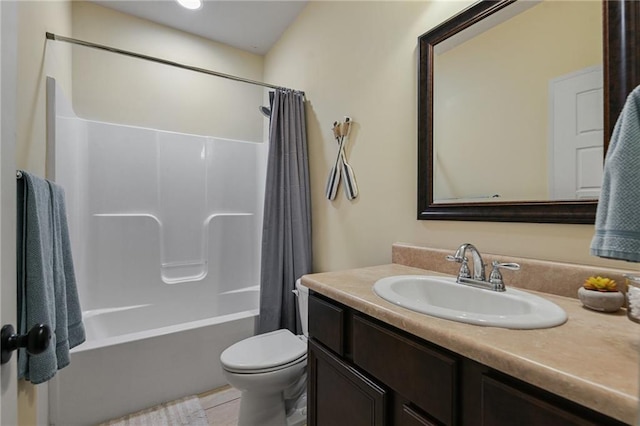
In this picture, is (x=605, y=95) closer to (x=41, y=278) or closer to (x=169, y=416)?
(x=41, y=278)

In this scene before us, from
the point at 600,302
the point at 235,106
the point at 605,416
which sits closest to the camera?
the point at 605,416

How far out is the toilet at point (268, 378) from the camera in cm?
136

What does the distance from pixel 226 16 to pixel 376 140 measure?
1808mm

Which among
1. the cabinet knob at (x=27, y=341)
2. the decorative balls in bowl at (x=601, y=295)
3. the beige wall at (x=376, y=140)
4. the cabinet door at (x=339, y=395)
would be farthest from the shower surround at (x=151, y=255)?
the decorative balls in bowl at (x=601, y=295)

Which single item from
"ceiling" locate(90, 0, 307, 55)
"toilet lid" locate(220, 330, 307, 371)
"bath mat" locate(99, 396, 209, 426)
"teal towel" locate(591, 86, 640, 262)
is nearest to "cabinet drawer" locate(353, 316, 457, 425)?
"teal towel" locate(591, 86, 640, 262)

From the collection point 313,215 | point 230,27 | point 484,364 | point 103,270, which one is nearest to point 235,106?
point 230,27

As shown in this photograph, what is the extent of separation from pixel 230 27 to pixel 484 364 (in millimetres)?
2937

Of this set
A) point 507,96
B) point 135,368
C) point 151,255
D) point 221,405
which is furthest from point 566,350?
point 151,255

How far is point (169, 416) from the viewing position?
163 centimetres

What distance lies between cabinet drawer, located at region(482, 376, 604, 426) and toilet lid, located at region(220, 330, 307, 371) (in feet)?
3.49

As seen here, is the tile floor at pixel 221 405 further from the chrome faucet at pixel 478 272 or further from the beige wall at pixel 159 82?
the beige wall at pixel 159 82

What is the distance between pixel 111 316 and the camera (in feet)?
7.18

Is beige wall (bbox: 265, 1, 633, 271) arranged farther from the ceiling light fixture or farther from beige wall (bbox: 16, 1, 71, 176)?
beige wall (bbox: 16, 1, 71, 176)

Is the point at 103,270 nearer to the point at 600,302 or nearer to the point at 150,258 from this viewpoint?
the point at 150,258
